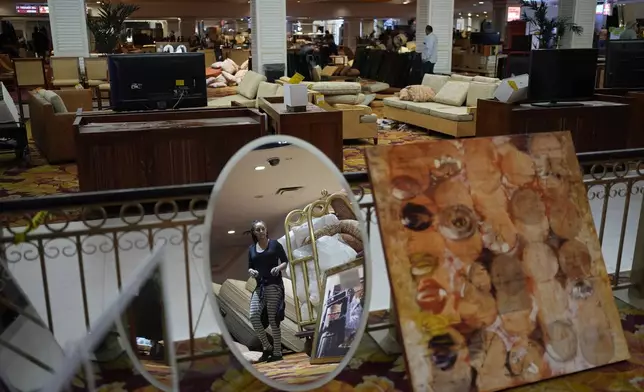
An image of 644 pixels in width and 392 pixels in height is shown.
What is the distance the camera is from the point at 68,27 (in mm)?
12070

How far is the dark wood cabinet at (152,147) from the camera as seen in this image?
5426 millimetres

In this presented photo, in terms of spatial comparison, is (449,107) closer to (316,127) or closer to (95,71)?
(316,127)

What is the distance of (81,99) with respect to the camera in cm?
924

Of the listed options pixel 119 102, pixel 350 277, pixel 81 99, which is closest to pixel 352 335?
pixel 350 277

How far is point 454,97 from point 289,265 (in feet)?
25.0

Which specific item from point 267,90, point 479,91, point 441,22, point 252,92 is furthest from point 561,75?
point 441,22

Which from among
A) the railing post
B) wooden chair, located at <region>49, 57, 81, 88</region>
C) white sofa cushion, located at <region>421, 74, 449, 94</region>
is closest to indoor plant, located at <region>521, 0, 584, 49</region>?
white sofa cushion, located at <region>421, 74, 449, 94</region>

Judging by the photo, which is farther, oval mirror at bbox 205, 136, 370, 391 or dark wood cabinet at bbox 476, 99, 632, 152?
dark wood cabinet at bbox 476, 99, 632, 152

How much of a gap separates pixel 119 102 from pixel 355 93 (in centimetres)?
401

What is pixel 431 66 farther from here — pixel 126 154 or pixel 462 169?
pixel 462 169

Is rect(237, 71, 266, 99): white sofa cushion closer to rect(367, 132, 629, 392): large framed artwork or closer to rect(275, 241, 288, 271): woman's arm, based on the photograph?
rect(367, 132, 629, 392): large framed artwork

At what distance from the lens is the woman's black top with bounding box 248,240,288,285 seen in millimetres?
2494

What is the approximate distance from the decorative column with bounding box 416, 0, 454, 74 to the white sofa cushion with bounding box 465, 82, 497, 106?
5249 mm

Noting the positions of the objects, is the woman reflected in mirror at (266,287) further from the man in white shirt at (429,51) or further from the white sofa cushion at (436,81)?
the man in white shirt at (429,51)
